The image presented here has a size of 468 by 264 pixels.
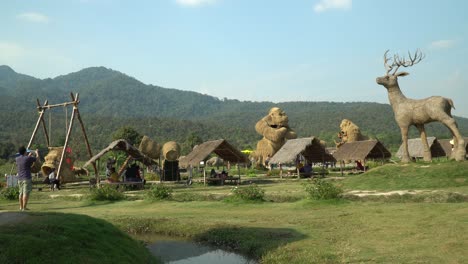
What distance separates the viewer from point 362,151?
3178 centimetres

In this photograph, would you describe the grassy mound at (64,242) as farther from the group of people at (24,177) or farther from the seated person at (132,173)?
the seated person at (132,173)

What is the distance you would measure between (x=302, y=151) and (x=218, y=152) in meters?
6.67

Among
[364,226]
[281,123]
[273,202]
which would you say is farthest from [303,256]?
[281,123]

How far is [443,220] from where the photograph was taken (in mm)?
9555

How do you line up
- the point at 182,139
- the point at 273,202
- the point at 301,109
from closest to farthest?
the point at 273,202 → the point at 182,139 → the point at 301,109

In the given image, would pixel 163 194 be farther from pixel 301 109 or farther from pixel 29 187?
pixel 301 109

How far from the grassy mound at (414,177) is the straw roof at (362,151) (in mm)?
11467

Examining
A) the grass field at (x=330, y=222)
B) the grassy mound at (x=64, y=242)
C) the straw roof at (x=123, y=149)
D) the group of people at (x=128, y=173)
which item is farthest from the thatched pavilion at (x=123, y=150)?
the grassy mound at (x=64, y=242)

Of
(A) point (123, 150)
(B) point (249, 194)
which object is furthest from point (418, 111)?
(A) point (123, 150)

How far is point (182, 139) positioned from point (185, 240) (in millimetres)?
93115

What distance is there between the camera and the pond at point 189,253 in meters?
8.91

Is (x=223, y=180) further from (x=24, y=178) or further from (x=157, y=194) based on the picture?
(x=24, y=178)

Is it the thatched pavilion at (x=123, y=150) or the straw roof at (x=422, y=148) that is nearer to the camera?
the thatched pavilion at (x=123, y=150)

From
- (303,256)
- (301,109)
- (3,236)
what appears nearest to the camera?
(3,236)
